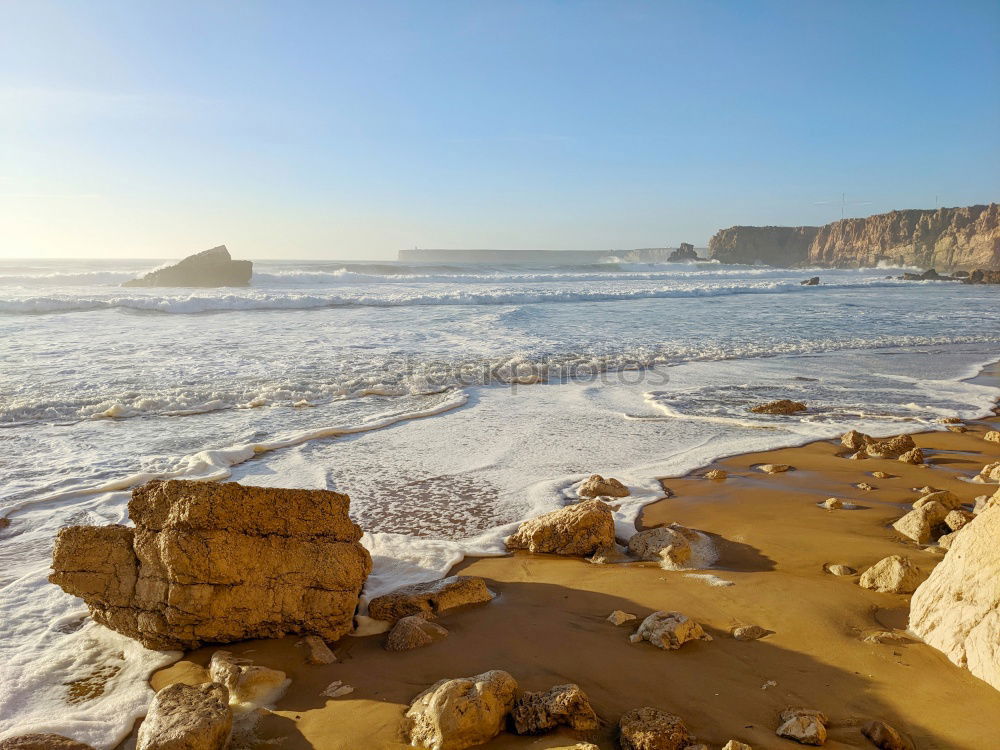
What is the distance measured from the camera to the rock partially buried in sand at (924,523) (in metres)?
4.01

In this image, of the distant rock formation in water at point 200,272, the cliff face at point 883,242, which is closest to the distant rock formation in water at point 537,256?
the cliff face at point 883,242

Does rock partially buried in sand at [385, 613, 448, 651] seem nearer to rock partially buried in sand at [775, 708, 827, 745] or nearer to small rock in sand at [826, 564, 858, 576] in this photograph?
rock partially buried in sand at [775, 708, 827, 745]

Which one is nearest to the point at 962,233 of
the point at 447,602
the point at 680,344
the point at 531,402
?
the point at 680,344

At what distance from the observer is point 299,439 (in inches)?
260

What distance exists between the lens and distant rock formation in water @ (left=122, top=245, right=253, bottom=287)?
33.2m

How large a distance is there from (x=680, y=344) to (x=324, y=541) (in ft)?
38.5

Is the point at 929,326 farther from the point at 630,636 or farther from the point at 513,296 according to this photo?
the point at 630,636

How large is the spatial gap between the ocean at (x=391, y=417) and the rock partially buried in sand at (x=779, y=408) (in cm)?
21

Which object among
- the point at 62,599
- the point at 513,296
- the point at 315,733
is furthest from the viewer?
the point at 513,296

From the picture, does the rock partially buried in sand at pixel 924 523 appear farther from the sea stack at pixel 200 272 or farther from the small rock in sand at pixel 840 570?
the sea stack at pixel 200 272

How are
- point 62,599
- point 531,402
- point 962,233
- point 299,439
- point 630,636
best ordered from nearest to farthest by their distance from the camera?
1. point 630,636
2. point 62,599
3. point 299,439
4. point 531,402
5. point 962,233

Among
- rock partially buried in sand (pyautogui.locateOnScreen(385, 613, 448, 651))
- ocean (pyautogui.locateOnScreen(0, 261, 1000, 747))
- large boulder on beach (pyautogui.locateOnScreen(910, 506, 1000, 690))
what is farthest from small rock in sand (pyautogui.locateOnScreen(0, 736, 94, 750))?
large boulder on beach (pyautogui.locateOnScreen(910, 506, 1000, 690))

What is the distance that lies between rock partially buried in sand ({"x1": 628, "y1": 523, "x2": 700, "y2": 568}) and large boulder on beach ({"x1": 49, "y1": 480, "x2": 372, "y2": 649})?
177cm

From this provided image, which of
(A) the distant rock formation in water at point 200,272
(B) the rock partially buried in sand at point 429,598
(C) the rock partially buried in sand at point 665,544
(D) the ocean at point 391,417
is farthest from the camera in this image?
(A) the distant rock formation in water at point 200,272
